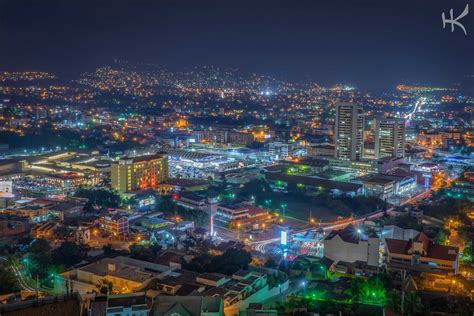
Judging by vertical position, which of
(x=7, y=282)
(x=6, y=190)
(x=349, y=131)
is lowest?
(x=7, y=282)

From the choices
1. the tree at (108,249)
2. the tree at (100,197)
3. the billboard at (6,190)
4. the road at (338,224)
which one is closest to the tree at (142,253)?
the tree at (108,249)

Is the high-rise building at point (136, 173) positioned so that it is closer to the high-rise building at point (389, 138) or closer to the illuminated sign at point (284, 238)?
the illuminated sign at point (284, 238)

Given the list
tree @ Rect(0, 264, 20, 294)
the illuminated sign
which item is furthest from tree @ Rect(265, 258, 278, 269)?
tree @ Rect(0, 264, 20, 294)

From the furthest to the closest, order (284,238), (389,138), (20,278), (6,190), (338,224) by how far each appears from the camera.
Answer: (389,138) < (6,190) < (338,224) < (284,238) < (20,278)

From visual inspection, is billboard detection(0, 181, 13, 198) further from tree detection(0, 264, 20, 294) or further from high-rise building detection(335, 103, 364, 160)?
high-rise building detection(335, 103, 364, 160)

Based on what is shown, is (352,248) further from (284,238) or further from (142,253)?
(142,253)

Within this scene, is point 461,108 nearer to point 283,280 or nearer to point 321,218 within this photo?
point 321,218

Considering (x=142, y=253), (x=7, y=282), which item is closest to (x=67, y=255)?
(x=142, y=253)
